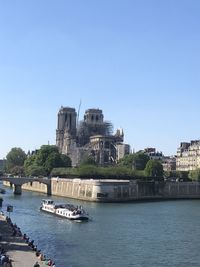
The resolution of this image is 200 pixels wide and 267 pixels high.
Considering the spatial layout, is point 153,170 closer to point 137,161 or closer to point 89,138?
point 137,161

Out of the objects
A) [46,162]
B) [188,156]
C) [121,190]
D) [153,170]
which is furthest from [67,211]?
[188,156]

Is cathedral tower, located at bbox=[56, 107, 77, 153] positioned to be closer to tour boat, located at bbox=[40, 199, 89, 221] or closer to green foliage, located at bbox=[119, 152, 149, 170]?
green foliage, located at bbox=[119, 152, 149, 170]

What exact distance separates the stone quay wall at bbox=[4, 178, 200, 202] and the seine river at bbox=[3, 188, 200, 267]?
14.1 m

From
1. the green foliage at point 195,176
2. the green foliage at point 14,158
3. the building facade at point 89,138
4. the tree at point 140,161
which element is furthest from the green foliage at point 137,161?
the green foliage at point 14,158

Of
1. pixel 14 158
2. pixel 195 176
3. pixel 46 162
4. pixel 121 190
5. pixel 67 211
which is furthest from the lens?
pixel 14 158

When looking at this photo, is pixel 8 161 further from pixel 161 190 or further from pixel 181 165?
pixel 161 190

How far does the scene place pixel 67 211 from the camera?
56.6 meters

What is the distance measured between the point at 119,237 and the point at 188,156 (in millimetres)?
101667

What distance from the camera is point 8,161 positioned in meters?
163

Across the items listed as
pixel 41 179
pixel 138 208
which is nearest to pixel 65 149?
pixel 41 179

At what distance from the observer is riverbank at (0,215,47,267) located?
30.0 metres

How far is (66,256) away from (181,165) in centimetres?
11388

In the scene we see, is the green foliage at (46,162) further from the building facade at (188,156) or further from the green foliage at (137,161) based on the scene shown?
the building facade at (188,156)

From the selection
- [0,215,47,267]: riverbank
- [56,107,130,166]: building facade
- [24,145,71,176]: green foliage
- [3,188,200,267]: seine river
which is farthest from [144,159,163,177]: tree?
[0,215,47,267]: riverbank
